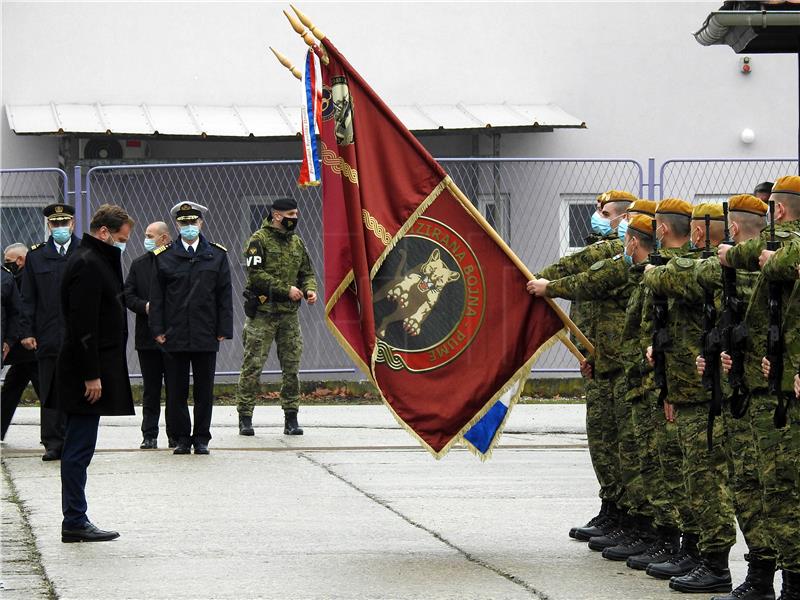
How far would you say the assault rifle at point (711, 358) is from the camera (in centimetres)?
673

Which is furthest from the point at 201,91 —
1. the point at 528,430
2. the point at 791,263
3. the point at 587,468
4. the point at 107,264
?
the point at 791,263

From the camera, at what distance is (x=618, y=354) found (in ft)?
26.6

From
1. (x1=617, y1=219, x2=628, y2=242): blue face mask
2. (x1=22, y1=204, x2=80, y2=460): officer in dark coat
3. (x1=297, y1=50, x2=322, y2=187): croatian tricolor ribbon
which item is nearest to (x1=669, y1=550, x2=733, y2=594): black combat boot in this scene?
(x1=617, y1=219, x2=628, y2=242): blue face mask

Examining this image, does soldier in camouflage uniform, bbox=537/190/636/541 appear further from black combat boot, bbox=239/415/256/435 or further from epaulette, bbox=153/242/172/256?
black combat boot, bbox=239/415/256/435

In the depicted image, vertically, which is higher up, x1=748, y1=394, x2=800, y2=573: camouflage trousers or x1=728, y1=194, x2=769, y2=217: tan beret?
x1=728, y1=194, x2=769, y2=217: tan beret

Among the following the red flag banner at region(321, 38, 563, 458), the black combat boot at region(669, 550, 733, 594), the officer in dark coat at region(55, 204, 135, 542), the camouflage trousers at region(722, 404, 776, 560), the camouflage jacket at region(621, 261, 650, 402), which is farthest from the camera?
the officer in dark coat at region(55, 204, 135, 542)

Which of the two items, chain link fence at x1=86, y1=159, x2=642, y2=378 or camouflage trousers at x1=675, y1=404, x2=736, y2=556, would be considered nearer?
camouflage trousers at x1=675, y1=404, x2=736, y2=556

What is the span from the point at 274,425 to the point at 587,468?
12.6 ft

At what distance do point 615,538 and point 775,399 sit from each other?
1.95 metres

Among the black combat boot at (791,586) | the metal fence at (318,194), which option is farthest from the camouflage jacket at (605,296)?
the metal fence at (318,194)

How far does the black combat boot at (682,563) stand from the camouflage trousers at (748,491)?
2.27ft

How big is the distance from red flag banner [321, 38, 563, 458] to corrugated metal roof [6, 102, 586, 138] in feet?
26.8

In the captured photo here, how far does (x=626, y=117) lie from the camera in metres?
17.7

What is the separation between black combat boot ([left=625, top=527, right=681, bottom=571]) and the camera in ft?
24.4
